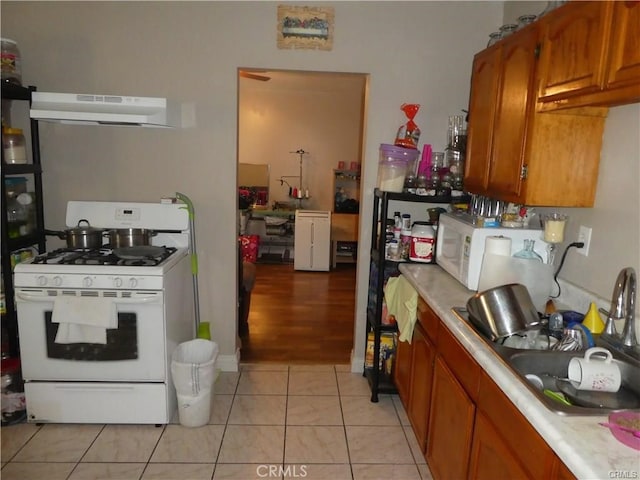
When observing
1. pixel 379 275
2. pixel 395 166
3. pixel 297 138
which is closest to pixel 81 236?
pixel 379 275

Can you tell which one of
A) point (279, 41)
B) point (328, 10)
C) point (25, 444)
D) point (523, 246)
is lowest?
point (25, 444)

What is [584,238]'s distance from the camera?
193cm

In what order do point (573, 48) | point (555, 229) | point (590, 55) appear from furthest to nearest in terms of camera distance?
point (555, 229)
point (573, 48)
point (590, 55)

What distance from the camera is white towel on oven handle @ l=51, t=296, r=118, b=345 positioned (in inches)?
89.7

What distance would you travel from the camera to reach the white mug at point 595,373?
1.32 meters

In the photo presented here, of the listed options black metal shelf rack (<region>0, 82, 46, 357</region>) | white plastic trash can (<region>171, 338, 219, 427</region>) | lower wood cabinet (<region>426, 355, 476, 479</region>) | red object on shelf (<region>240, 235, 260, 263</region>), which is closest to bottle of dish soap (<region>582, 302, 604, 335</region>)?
lower wood cabinet (<region>426, 355, 476, 479</region>)

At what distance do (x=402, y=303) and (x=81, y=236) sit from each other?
196cm

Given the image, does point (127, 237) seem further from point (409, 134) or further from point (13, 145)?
point (409, 134)

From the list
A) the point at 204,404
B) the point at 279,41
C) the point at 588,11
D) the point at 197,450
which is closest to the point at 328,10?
the point at 279,41

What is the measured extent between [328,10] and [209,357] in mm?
2262

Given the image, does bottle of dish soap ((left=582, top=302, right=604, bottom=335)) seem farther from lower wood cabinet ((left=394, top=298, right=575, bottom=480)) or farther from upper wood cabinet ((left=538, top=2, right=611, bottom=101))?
upper wood cabinet ((left=538, top=2, right=611, bottom=101))

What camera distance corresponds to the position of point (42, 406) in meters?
2.42

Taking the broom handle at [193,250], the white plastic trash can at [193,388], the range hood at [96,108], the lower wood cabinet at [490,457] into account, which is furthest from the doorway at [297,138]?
the lower wood cabinet at [490,457]

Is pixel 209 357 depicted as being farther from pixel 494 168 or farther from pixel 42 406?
pixel 494 168
